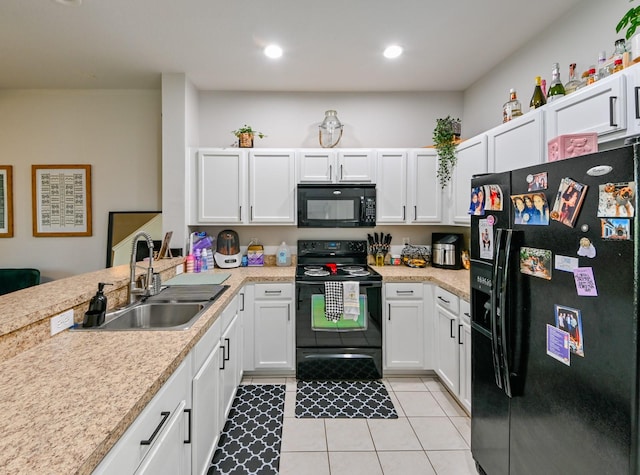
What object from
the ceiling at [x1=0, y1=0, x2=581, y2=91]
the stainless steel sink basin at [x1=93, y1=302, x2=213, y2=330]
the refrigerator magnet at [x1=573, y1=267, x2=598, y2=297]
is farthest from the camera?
the ceiling at [x1=0, y1=0, x2=581, y2=91]

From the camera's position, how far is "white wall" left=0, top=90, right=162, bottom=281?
330cm

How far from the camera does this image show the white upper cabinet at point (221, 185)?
3.06 m

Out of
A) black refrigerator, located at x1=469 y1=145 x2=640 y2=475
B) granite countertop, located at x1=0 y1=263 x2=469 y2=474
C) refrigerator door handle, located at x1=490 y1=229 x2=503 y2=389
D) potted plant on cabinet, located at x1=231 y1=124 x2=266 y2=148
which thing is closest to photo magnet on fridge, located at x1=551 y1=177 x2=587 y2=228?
black refrigerator, located at x1=469 y1=145 x2=640 y2=475

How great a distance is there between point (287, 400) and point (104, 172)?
115 inches

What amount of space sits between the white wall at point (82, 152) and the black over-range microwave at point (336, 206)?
1.61 m

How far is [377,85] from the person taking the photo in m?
3.19

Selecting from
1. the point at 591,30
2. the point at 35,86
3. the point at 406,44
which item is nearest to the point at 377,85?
the point at 406,44

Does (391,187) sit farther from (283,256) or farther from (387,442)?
(387,442)

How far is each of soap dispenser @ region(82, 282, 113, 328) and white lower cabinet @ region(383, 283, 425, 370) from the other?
2.04m

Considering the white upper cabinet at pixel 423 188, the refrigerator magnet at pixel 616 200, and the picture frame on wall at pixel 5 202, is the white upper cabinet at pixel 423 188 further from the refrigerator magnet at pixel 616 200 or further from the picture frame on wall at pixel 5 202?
the picture frame on wall at pixel 5 202

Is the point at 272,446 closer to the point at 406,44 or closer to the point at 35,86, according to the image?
the point at 406,44

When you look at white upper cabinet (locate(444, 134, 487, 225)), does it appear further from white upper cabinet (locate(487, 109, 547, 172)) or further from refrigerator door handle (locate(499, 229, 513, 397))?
refrigerator door handle (locate(499, 229, 513, 397))

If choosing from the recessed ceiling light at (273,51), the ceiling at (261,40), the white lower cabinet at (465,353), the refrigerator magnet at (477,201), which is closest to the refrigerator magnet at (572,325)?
the refrigerator magnet at (477,201)

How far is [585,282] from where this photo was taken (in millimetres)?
1039
